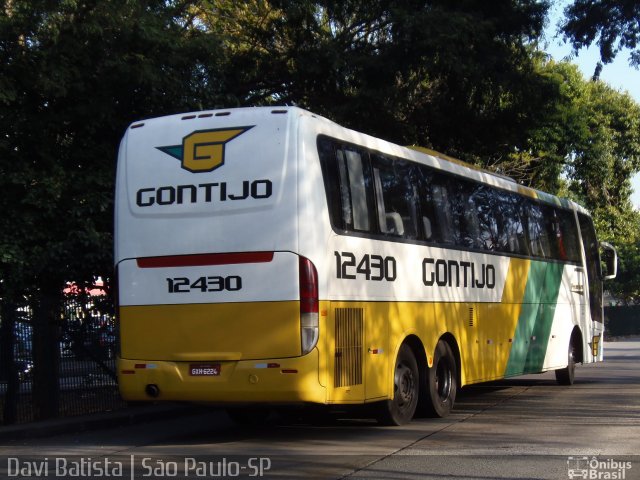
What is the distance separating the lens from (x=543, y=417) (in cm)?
1293

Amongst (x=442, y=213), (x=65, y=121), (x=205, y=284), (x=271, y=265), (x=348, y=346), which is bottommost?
(x=348, y=346)

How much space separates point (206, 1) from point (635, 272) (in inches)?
1790

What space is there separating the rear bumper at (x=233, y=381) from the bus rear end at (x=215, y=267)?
11 mm

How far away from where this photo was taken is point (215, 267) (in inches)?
412

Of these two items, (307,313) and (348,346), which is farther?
(348,346)

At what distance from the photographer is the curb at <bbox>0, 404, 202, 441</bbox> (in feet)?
39.7

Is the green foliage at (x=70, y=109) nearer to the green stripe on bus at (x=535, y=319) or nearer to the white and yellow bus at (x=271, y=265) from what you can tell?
the white and yellow bus at (x=271, y=265)

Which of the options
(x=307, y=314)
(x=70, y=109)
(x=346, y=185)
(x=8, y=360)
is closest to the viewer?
(x=307, y=314)

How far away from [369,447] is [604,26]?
36.2 ft

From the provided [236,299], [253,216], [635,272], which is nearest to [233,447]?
[236,299]

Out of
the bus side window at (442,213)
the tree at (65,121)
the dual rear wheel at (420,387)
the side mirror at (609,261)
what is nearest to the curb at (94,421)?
the tree at (65,121)

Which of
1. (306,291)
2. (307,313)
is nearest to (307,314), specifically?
(307,313)

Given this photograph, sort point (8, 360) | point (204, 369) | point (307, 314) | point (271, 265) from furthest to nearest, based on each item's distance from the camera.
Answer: point (8, 360)
point (204, 369)
point (271, 265)
point (307, 314)

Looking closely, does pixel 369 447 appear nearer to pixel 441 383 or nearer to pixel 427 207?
pixel 441 383
